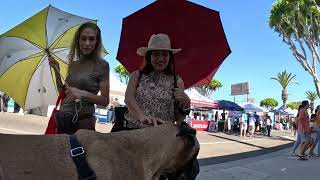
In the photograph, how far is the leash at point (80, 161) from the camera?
180 centimetres

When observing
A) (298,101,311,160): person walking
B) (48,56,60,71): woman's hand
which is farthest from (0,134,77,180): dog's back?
(298,101,311,160): person walking

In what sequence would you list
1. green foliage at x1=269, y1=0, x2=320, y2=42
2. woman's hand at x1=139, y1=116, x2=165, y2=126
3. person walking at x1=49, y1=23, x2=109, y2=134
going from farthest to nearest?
green foliage at x1=269, y1=0, x2=320, y2=42
person walking at x1=49, y1=23, x2=109, y2=134
woman's hand at x1=139, y1=116, x2=165, y2=126

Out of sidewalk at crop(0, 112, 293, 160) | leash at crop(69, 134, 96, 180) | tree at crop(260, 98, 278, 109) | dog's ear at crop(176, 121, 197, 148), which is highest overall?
tree at crop(260, 98, 278, 109)

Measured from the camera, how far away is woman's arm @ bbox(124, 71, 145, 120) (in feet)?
10.7

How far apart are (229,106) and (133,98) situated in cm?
3022

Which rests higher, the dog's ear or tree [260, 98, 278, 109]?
tree [260, 98, 278, 109]

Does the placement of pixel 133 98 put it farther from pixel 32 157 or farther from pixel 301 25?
pixel 301 25

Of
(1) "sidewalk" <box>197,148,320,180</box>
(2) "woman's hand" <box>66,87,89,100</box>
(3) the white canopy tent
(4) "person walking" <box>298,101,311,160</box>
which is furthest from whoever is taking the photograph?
(3) the white canopy tent

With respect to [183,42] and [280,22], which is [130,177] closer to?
[183,42]

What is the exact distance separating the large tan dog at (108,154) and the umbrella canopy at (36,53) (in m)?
1.83

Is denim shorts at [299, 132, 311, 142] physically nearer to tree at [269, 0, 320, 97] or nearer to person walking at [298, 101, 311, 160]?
person walking at [298, 101, 311, 160]

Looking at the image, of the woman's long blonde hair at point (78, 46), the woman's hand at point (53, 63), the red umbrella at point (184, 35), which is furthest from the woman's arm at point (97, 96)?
the red umbrella at point (184, 35)

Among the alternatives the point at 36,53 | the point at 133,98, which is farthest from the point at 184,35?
the point at 36,53

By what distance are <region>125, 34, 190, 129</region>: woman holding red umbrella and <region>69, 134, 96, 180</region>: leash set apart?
142cm
